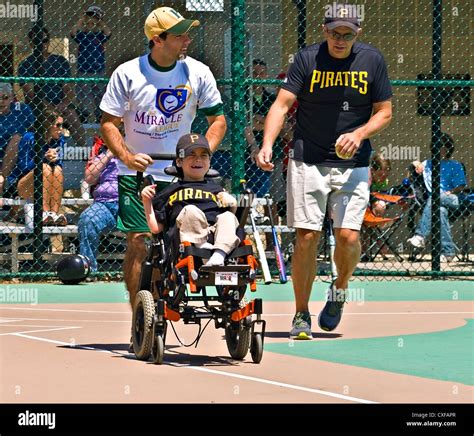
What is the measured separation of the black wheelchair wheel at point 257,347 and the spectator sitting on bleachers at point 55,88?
7.15 m

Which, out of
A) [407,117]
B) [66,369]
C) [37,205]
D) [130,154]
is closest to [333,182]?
[130,154]

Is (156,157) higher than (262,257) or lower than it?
higher

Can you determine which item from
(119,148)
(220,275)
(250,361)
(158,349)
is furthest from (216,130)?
(158,349)

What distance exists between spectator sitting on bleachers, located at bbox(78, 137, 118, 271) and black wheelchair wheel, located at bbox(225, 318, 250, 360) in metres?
6.11

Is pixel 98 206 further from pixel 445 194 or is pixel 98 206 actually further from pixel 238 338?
pixel 238 338

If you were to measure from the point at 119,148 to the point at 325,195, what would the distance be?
5.48 ft

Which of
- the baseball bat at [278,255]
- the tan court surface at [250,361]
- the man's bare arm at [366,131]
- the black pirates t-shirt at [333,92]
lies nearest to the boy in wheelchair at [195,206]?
the tan court surface at [250,361]

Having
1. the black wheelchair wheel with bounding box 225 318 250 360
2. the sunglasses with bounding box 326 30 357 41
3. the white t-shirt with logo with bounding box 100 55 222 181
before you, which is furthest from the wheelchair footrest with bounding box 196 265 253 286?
the sunglasses with bounding box 326 30 357 41

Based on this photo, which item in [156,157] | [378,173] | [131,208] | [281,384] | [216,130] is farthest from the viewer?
[378,173]

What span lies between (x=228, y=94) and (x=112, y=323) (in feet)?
20.4

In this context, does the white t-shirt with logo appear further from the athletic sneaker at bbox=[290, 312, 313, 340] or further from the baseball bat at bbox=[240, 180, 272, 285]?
the baseball bat at bbox=[240, 180, 272, 285]

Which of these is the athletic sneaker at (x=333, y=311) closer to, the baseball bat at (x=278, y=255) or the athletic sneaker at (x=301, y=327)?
the athletic sneaker at (x=301, y=327)

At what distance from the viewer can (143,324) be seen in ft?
29.4

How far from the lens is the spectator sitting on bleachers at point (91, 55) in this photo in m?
17.1
